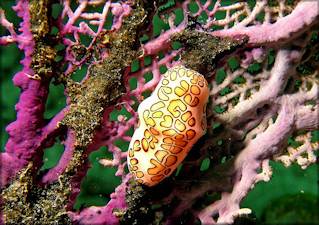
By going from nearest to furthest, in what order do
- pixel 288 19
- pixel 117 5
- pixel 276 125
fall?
pixel 117 5 < pixel 288 19 < pixel 276 125

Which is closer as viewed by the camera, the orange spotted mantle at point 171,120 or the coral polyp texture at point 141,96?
the orange spotted mantle at point 171,120

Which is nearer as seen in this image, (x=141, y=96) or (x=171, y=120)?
(x=171, y=120)

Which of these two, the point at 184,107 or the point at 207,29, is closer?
the point at 184,107

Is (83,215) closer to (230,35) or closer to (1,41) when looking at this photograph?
(1,41)

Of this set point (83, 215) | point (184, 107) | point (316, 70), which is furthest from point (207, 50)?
point (83, 215)
